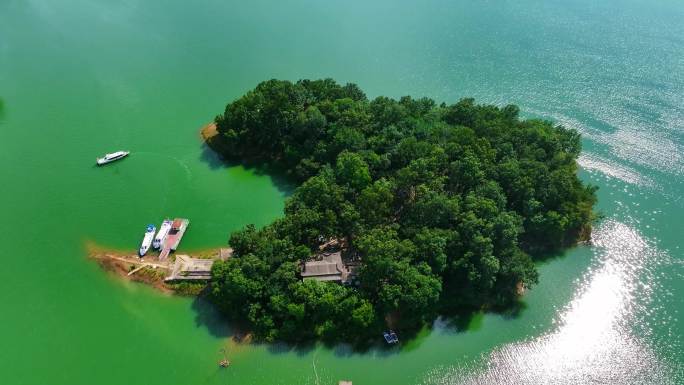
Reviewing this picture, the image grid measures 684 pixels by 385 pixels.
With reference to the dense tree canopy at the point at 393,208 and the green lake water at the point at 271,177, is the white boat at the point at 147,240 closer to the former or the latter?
the green lake water at the point at 271,177

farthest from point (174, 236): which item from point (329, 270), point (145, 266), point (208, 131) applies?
point (208, 131)

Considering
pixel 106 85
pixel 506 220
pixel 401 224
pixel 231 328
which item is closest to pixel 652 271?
pixel 506 220

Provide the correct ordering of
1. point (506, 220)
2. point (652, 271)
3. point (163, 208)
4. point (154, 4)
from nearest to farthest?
point (506, 220), point (652, 271), point (163, 208), point (154, 4)

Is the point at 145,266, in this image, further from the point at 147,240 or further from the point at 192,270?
the point at 192,270

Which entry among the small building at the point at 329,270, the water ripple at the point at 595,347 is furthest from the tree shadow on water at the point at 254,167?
the water ripple at the point at 595,347

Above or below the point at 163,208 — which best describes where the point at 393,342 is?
below

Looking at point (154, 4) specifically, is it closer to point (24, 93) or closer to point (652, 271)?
point (24, 93)
